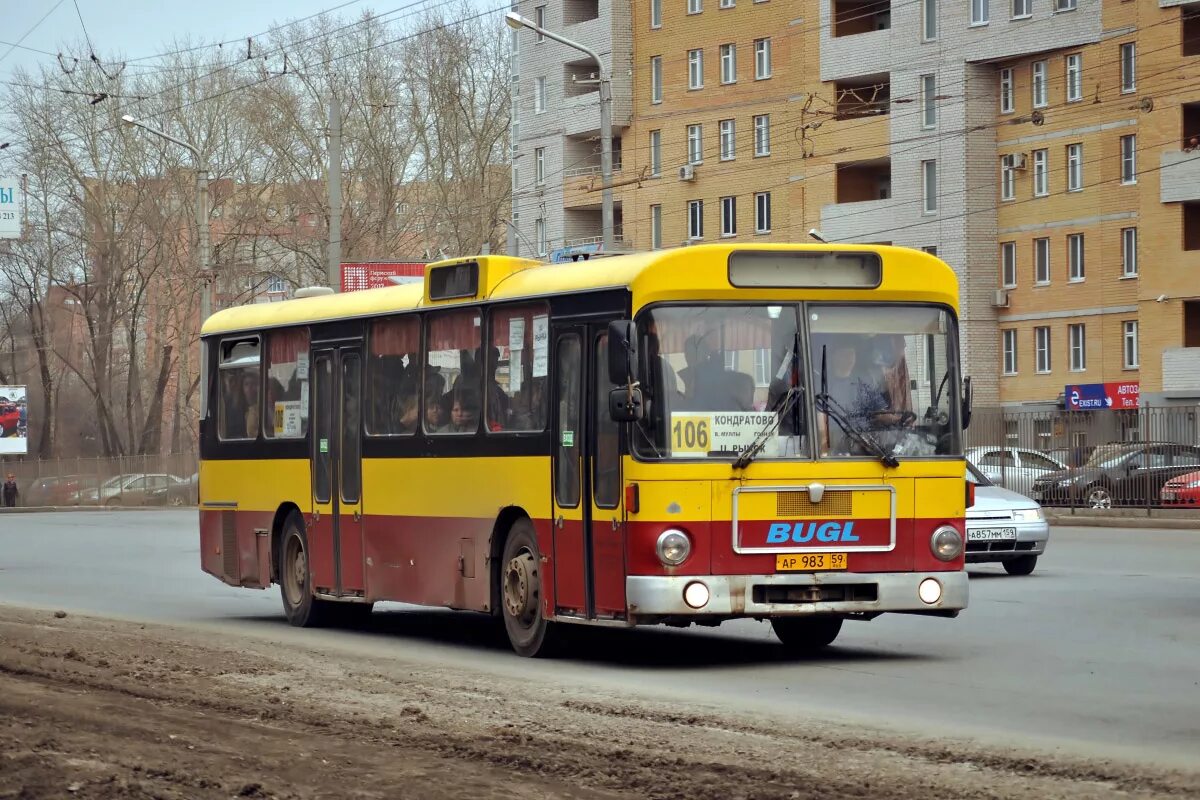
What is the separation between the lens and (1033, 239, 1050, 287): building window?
213ft

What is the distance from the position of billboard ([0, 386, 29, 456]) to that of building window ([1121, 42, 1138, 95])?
46072mm

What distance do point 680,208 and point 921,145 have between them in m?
11.5

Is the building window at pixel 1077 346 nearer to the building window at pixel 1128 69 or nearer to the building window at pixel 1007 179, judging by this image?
the building window at pixel 1007 179

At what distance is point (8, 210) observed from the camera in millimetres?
41625

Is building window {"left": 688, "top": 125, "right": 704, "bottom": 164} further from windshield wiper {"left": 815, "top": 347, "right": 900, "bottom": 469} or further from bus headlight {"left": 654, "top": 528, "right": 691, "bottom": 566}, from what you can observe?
bus headlight {"left": 654, "top": 528, "right": 691, "bottom": 566}

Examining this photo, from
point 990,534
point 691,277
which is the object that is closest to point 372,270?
point 990,534

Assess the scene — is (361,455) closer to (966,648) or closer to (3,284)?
(966,648)

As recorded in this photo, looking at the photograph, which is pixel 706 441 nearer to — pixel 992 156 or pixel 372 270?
pixel 372 270

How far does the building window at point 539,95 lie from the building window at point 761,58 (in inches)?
418

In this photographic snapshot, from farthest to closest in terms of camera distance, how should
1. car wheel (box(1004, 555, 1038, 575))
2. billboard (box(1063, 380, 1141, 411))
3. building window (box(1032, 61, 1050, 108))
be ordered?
building window (box(1032, 61, 1050, 108)), billboard (box(1063, 380, 1141, 411)), car wheel (box(1004, 555, 1038, 575))

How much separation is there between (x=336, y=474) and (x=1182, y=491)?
88.7ft

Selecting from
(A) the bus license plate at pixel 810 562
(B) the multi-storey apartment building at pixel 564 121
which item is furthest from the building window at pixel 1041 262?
(A) the bus license plate at pixel 810 562

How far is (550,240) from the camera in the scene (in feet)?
264

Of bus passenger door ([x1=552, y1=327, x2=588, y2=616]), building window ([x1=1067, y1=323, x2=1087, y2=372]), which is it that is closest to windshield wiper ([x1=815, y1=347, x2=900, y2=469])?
bus passenger door ([x1=552, y1=327, x2=588, y2=616])
